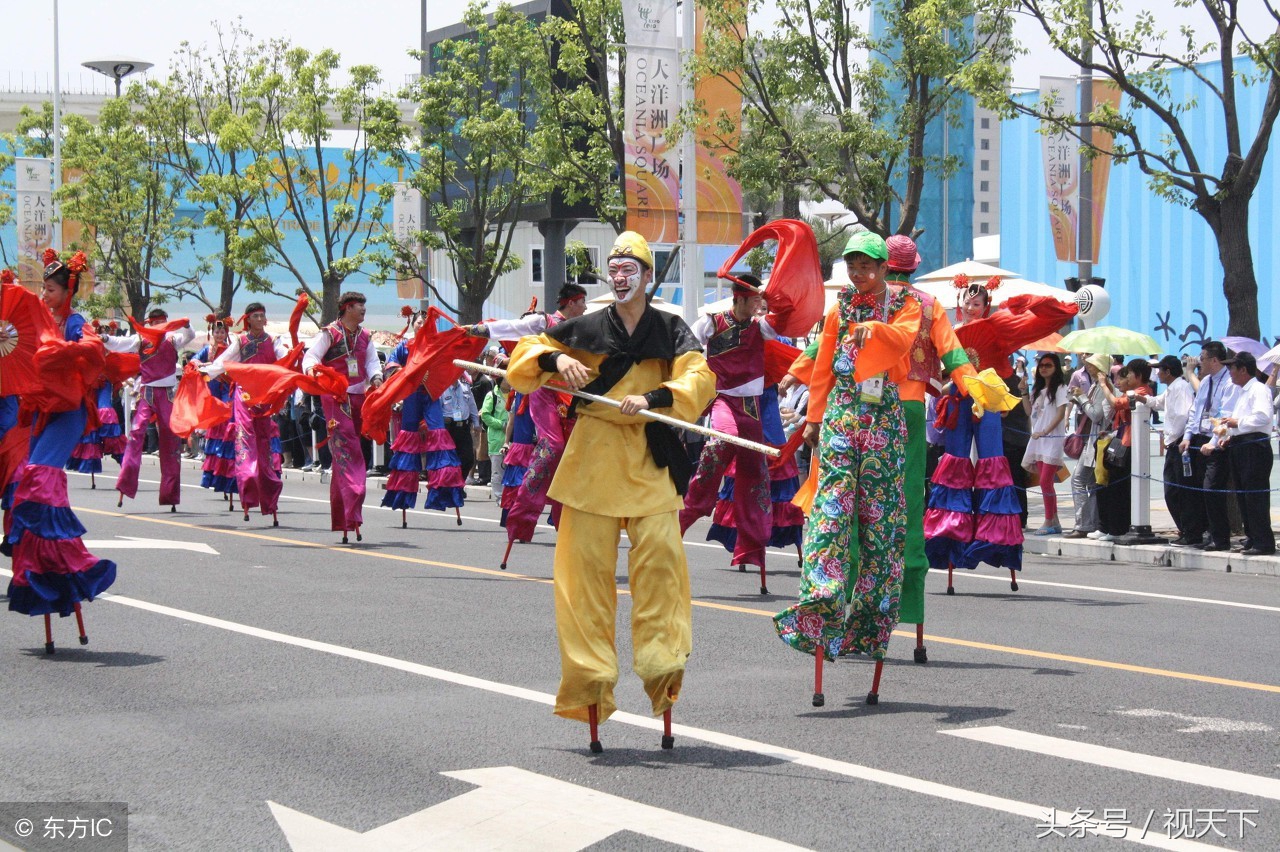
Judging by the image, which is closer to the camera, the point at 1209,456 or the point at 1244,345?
the point at 1209,456

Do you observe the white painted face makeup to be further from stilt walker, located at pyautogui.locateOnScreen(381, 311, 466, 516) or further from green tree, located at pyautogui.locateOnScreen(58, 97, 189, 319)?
green tree, located at pyautogui.locateOnScreen(58, 97, 189, 319)

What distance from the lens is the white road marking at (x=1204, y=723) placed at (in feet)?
22.6

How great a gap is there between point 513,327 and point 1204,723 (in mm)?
5419

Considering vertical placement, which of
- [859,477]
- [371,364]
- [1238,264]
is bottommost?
[859,477]

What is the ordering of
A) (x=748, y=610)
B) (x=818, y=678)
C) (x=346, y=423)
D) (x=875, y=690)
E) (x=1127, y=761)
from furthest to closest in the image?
(x=346, y=423) < (x=748, y=610) < (x=875, y=690) < (x=818, y=678) < (x=1127, y=761)

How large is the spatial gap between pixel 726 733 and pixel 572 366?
172cm

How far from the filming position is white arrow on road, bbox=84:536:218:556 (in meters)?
13.9

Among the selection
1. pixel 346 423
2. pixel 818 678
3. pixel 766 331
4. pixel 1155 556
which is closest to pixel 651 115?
pixel 346 423

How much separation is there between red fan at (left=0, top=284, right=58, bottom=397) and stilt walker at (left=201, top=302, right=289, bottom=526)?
7212 millimetres

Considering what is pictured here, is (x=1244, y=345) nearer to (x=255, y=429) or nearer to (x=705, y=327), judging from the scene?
(x=705, y=327)

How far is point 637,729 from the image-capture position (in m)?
6.89

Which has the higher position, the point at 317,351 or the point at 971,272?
the point at 971,272

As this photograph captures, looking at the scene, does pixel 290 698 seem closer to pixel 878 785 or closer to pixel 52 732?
pixel 52 732

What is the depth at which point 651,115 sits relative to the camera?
66.4 ft
